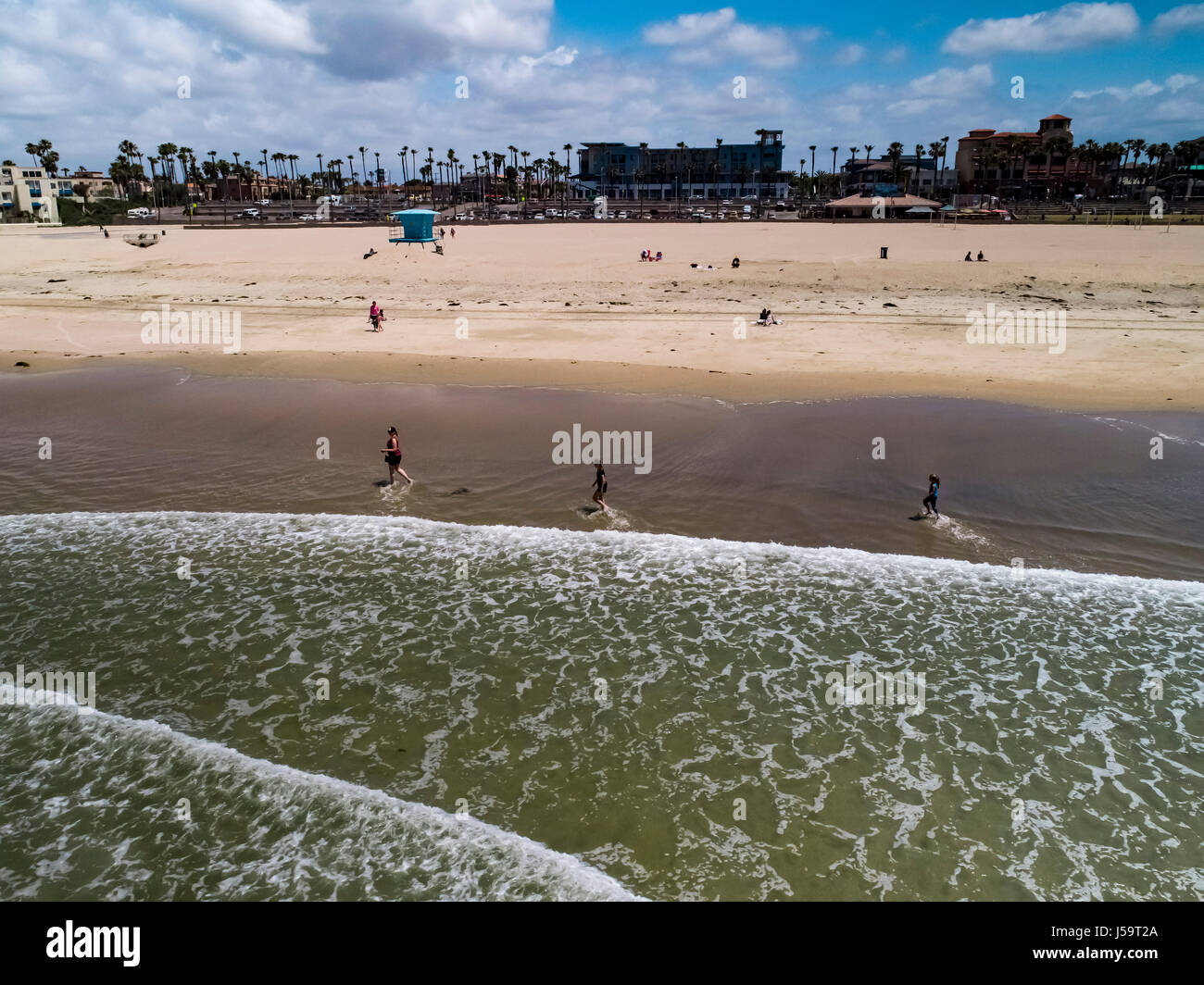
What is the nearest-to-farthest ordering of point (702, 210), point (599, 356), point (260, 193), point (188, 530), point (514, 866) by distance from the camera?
point (514, 866), point (188, 530), point (599, 356), point (702, 210), point (260, 193)

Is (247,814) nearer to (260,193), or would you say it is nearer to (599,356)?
(599,356)

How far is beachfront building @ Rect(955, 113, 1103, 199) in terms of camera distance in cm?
12481

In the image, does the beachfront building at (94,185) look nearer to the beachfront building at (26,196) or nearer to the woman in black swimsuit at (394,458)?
the beachfront building at (26,196)

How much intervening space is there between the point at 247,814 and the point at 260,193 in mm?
178153

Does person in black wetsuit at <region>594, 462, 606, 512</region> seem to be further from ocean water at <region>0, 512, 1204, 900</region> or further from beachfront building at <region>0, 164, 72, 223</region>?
beachfront building at <region>0, 164, 72, 223</region>

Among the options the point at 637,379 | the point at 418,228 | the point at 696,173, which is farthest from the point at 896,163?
the point at 637,379

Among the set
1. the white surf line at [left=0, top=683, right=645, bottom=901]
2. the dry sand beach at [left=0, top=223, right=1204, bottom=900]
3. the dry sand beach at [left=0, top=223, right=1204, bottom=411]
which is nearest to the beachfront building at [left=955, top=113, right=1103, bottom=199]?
the dry sand beach at [left=0, top=223, right=1204, bottom=411]

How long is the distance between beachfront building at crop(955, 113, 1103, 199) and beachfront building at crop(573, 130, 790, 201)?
38634mm

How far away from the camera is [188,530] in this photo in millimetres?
16125

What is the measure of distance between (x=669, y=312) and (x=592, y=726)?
28278 mm

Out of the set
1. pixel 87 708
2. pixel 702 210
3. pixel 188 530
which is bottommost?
pixel 87 708

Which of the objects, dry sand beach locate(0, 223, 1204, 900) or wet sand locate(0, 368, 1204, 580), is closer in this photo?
dry sand beach locate(0, 223, 1204, 900)
